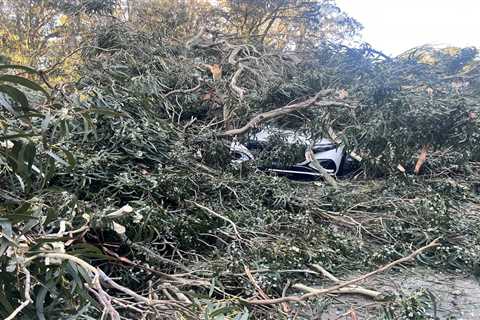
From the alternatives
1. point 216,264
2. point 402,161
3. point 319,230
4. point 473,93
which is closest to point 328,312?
point 216,264

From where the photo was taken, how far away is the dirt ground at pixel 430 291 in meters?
2.29

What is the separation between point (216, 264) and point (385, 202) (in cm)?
224

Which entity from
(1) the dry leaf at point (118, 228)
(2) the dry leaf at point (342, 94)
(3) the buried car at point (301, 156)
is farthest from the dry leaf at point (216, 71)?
(1) the dry leaf at point (118, 228)

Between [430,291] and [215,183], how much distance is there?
199 centimetres

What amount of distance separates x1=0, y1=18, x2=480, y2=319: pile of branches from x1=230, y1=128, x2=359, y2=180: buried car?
8.7 inches

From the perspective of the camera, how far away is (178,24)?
29.5 feet

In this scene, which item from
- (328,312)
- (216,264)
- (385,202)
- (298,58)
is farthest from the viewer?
(298,58)

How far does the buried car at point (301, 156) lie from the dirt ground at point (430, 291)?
2.32 metres

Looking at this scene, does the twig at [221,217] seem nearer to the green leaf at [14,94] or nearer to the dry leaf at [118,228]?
the dry leaf at [118,228]

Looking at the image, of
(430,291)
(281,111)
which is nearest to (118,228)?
Result: (430,291)

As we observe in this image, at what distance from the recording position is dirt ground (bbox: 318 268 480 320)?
2.29m

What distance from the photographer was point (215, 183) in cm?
381

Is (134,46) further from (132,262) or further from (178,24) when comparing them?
(132,262)

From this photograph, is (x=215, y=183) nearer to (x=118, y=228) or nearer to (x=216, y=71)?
(x=118, y=228)
